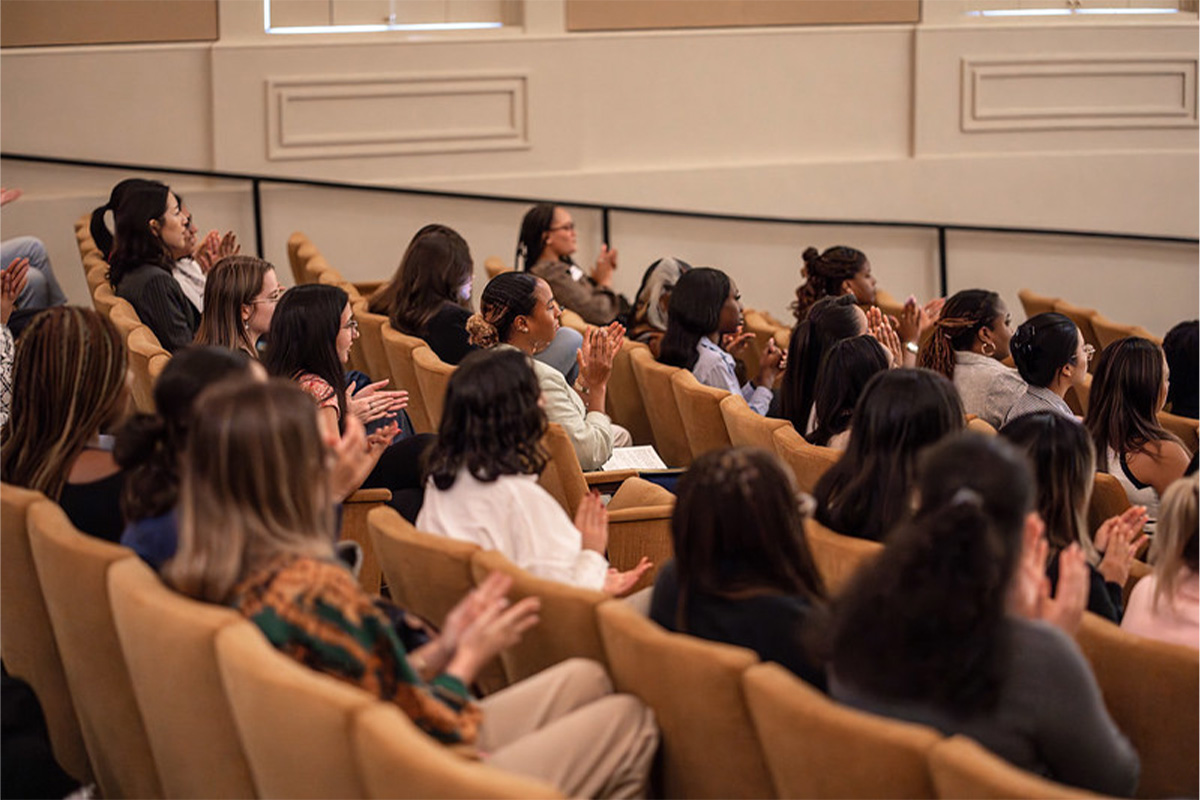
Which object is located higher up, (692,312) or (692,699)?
(692,312)

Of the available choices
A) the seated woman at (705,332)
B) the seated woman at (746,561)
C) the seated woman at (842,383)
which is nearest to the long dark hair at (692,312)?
the seated woman at (705,332)

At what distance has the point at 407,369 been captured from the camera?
4105 mm

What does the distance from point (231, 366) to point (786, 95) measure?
5.42 m

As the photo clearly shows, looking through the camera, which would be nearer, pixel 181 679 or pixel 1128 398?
pixel 181 679

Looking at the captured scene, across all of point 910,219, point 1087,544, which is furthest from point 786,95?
point 1087,544

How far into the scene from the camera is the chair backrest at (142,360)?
3498 millimetres

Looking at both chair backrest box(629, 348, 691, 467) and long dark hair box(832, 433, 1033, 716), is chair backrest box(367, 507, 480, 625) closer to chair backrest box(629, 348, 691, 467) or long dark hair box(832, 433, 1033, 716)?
long dark hair box(832, 433, 1033, 716)

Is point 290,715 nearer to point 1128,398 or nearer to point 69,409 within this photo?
point 69,409

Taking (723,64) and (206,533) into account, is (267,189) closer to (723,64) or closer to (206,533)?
(723,64)

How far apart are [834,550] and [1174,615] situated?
524 mm

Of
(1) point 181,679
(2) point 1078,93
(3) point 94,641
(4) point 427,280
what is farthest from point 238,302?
(2) point 1078,93

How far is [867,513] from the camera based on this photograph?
8.04ft

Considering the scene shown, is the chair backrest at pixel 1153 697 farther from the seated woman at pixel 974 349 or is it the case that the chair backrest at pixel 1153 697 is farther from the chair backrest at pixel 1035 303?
the chair backrest at pixel 1035 303

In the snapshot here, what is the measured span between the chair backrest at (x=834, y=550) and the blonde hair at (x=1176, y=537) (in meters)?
0.43
